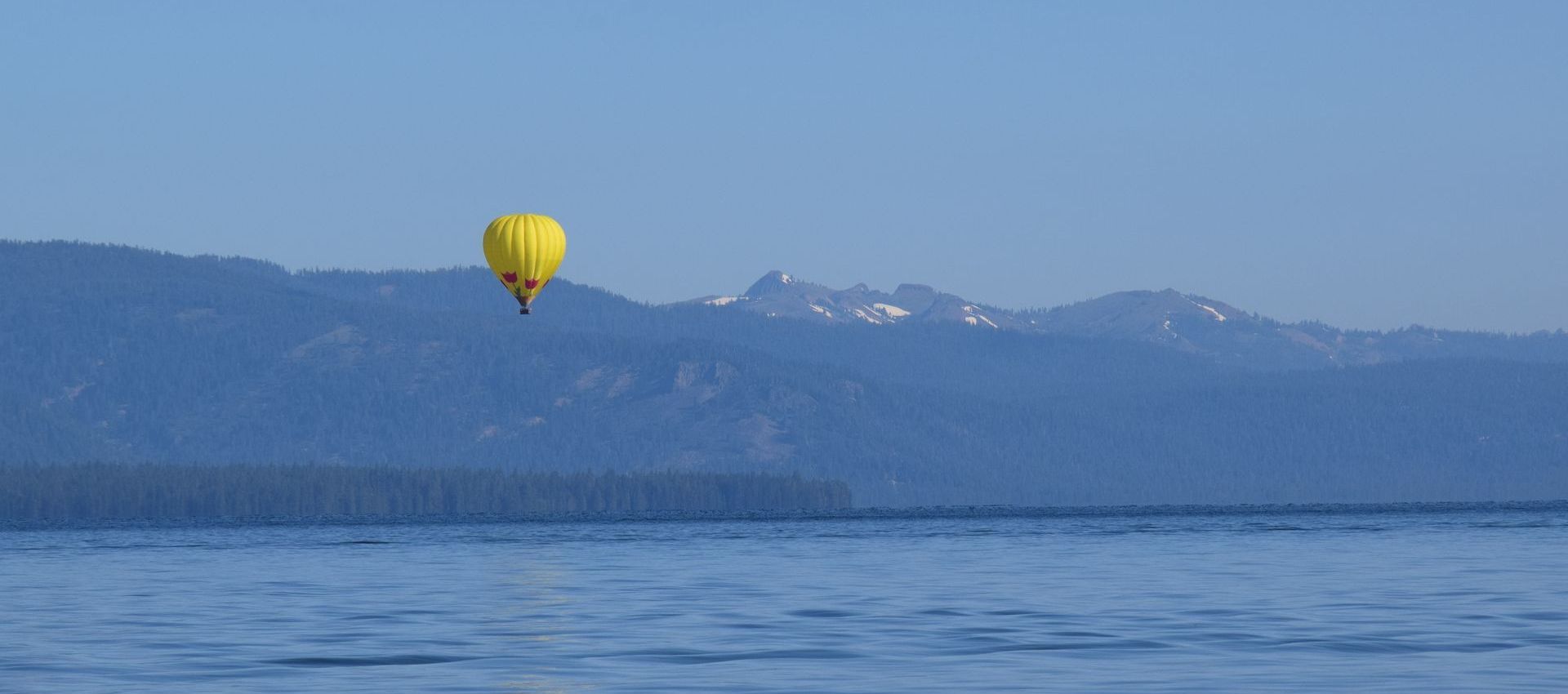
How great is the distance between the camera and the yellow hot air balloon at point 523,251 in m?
125

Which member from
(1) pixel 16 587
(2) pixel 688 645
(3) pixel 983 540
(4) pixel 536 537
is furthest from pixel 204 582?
(4) pixel 536 537

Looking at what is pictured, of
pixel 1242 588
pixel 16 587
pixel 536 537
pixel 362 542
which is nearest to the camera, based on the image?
pixel 1242 588

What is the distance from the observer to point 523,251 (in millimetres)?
124750

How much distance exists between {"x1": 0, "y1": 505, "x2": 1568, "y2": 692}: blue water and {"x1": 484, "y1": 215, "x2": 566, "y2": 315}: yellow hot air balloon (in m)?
18.5

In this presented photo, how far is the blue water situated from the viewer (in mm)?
40562

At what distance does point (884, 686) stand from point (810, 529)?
148m

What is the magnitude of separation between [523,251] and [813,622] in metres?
72.2

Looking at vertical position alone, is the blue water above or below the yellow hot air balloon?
below

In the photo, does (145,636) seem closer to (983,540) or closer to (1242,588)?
(1242,588)

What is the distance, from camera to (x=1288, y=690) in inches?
1465

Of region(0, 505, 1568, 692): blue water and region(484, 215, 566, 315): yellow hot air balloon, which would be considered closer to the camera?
region(0, 505, 1568, 692): blue water

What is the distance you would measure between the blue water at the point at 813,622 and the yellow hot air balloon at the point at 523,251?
60.6 ft

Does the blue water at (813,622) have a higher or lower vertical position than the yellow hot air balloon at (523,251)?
lower

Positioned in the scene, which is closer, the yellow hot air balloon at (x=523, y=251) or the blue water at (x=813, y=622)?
the blue water at (x=813, y=622)
